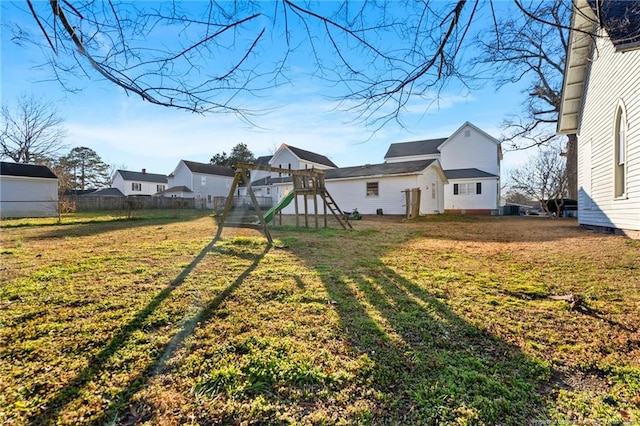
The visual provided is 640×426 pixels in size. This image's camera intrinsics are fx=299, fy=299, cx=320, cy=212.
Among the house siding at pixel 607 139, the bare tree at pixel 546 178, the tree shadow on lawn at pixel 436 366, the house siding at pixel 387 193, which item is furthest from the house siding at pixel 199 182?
the tree shadow on lawn at pixel 436 366

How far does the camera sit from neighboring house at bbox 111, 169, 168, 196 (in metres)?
43.6

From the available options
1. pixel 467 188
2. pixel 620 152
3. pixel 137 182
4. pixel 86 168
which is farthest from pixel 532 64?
pixel 86 168

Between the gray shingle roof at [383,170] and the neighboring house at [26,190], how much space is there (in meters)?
17.0

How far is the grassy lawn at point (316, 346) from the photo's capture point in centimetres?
150

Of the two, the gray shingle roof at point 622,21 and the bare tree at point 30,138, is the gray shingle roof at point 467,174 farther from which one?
the bare tree at point 30,138

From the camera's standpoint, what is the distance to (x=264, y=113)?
94.4 inches

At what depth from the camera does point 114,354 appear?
1.96 metres

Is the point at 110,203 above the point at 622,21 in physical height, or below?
below

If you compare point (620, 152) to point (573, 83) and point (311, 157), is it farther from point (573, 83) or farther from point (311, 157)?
point (311, 157)

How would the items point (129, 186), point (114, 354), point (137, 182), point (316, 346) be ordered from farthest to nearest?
1. point (137, 182)
2. point (129, 186)
3. point (316, 346)
4. point (114, 354)

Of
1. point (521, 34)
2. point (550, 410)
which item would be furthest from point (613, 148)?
point (550, 410)

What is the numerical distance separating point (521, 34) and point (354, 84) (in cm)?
195

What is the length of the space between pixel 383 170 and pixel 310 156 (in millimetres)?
15712

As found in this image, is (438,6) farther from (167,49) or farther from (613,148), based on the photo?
(613,148)
